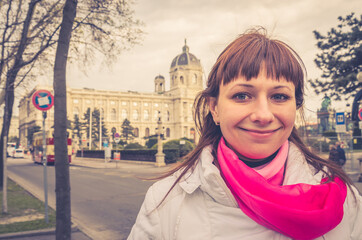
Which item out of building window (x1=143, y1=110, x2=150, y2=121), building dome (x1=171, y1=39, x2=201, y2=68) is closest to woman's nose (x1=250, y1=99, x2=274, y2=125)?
building window (x1=143, y1=110, x2=150, y2=121)

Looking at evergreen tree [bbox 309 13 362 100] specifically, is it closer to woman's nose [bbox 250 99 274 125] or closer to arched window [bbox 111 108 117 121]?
woman's nose [bbox 250 99 274 125]

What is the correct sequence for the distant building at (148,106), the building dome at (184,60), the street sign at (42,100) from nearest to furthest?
the street sign at (42,100) < the distant building at (148,106) < the building dome at (184,60)

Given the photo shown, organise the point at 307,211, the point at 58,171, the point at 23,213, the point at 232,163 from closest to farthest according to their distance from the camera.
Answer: the point at 307,211 < the point at 232,163 < the point at 58,171 < the point at 23,213

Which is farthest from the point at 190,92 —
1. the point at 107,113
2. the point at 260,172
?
the point at 260,172

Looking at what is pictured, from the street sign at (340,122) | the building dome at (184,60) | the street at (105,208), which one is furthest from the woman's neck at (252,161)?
the building dome at (184,60)

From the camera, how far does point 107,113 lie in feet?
286

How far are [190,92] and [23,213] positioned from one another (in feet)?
283

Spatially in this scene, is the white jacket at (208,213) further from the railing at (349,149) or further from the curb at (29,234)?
the railing at (349,149)

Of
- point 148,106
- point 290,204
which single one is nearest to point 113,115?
point 148,106

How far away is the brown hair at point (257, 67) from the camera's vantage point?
4.32 ft

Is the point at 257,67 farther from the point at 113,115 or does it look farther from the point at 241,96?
the point at 113,115

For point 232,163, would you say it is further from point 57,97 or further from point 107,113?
point 107,113

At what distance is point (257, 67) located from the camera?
130cm

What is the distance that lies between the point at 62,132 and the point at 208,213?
3.58m
